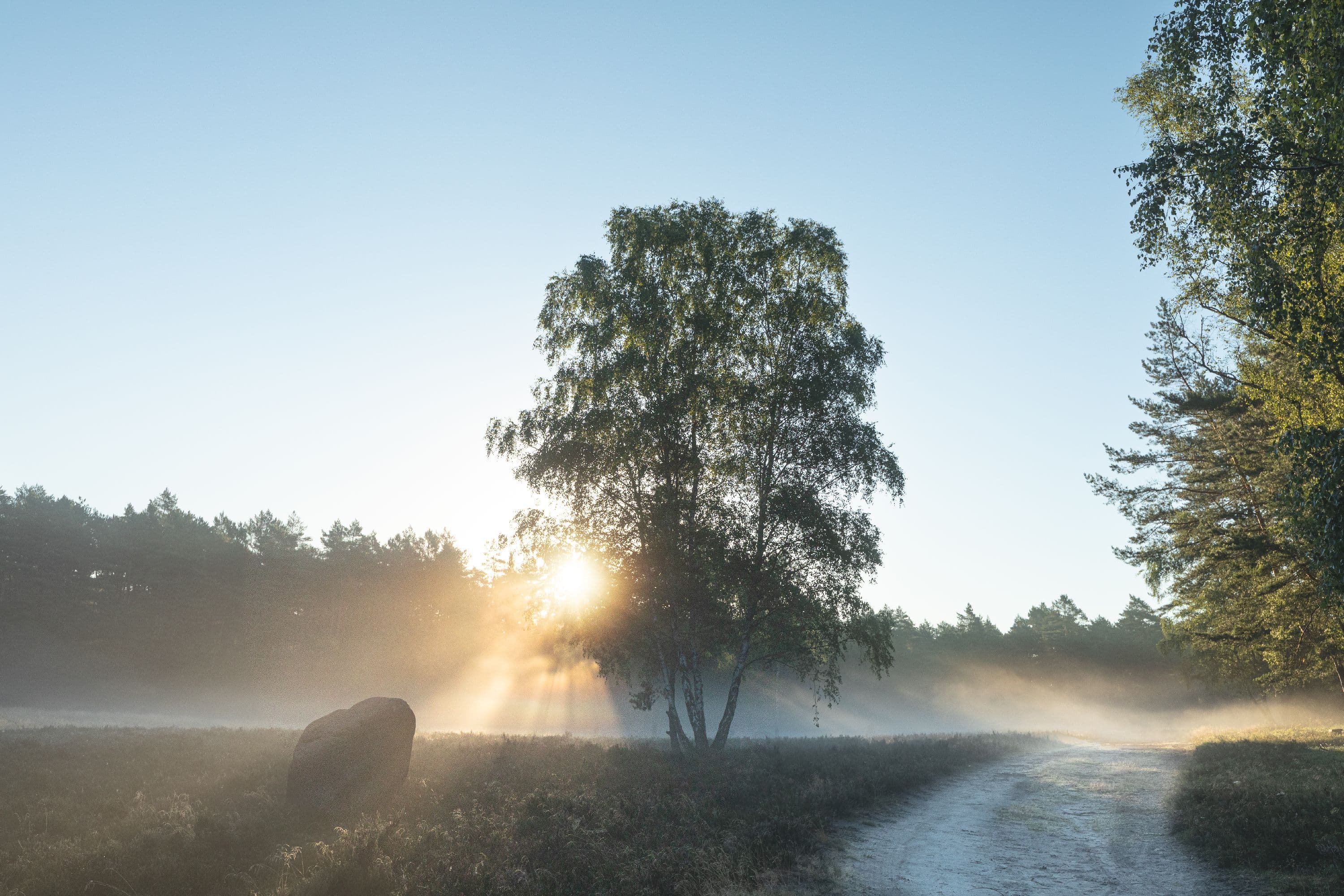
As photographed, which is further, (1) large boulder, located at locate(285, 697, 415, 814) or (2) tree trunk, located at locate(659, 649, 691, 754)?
(2) tree trunk, located at locate(659, 649, 691, 754)

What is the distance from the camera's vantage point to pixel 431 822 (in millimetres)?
14156

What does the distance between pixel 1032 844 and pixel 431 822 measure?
13.3 metres

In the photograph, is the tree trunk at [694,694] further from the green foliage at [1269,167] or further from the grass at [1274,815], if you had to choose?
the green foliage at [1269,167]

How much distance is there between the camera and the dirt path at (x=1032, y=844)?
12.2 meters

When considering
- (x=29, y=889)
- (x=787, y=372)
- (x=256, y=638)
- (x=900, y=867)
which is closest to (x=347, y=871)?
(x=29, y=889)

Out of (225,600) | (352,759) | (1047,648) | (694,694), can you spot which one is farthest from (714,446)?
(1047,648)

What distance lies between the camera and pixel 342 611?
73312 millimetres

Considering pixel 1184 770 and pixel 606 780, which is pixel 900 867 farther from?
pixel 1184 770

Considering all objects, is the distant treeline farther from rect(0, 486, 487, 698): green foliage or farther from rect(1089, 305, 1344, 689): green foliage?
rect(1089, 305, 1344, 689): green foliage

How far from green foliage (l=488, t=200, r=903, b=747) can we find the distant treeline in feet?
107

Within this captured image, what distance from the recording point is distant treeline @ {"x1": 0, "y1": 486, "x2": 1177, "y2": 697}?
6284 centimetres

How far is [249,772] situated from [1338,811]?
25.5 metres

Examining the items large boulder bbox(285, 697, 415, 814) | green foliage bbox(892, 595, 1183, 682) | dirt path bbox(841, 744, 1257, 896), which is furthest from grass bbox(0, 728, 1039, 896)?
green foliage bbox(892, 595, 1183, 682)

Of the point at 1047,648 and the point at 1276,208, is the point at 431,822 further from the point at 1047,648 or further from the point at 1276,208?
the point at 1047,648
